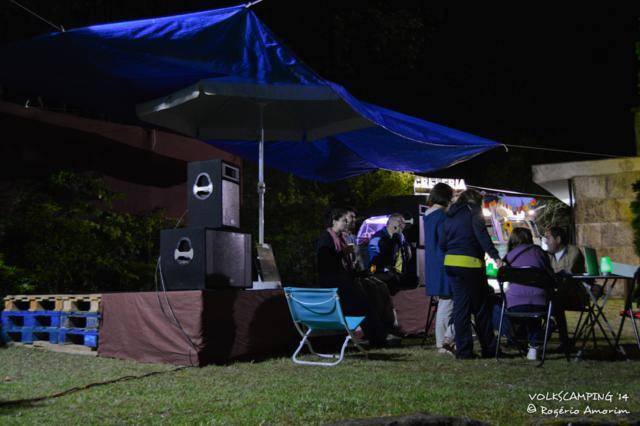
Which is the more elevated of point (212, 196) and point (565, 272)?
point (212, 196)

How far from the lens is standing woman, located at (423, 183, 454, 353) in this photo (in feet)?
21.0

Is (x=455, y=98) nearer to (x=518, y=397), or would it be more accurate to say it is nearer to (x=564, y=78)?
(x=564, y=78)

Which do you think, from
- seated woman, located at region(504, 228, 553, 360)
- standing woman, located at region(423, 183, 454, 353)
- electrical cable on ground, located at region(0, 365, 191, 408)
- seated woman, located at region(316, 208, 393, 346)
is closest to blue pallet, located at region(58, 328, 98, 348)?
electrical cable on ground, located at region(0, 365, 191, 408)

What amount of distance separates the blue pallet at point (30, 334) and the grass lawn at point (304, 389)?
45 cm

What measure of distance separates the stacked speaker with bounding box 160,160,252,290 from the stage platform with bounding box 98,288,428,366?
0.13 meters

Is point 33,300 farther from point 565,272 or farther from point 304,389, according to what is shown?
point 565,272

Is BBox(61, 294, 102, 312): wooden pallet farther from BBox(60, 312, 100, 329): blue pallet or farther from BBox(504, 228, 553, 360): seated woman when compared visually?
BBox(504, 228, 553, 360): seated woman

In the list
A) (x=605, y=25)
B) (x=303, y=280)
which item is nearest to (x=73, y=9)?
(x=303, y=280)

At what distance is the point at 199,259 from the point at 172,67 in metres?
2.36

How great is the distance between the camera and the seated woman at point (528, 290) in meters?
5.76

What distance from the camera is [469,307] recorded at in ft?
19.2

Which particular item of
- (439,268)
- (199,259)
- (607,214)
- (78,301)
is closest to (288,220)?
(607,214)

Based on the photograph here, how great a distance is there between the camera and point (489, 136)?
974 inches

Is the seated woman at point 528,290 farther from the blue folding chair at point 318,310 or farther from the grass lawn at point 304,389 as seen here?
the blue folding chair at point 318,310
